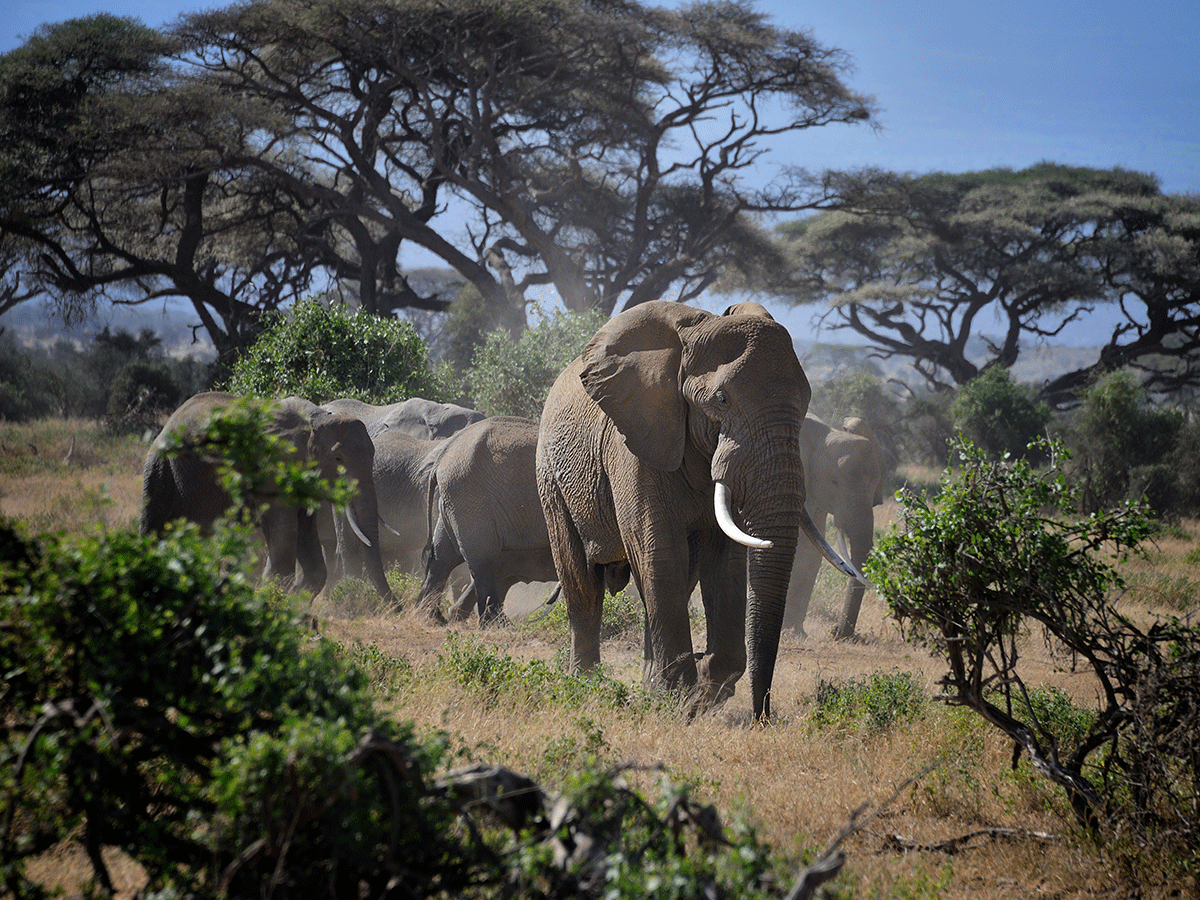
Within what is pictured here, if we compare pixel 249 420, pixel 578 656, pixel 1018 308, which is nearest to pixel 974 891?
pixel 249 420

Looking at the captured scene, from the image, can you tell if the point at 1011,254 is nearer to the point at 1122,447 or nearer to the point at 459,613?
the point at 1122,447

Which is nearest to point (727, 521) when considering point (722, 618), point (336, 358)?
point (722, 618)

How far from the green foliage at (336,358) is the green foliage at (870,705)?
393 inches

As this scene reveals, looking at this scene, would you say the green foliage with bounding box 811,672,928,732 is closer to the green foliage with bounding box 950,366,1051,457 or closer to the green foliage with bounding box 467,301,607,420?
the green foliage with bounding box 467,301,607,420

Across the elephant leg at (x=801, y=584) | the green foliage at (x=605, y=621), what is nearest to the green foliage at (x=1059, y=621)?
the green foliage at (x=605, y=621)

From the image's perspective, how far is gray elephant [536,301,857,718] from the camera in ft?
17.5

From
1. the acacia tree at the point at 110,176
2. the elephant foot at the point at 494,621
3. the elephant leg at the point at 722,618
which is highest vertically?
the acacia tree at the point at 110,176

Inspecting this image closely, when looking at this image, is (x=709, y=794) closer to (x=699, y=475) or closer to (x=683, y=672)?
(x=683, y=672)

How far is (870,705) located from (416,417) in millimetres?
8176

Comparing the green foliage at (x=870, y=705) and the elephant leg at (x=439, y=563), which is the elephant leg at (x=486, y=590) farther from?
the green foliage at (x=870, y=705)

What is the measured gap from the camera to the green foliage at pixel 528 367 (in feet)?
53.7

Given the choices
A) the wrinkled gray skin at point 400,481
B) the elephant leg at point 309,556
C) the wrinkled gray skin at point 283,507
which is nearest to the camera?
the wrinkled gray skin at point 283,507

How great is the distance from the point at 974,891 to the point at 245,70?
25.8 m

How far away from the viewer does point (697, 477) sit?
5852 mm
